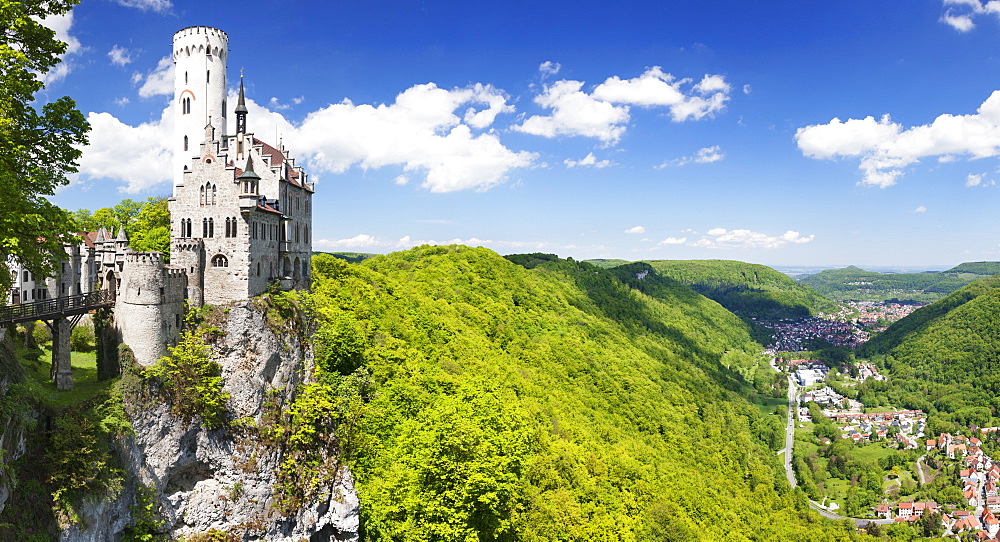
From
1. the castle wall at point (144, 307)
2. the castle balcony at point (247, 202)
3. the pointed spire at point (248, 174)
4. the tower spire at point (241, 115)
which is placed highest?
the tower spire at point (241, 115)

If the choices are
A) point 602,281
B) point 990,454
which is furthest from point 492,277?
point 990,454

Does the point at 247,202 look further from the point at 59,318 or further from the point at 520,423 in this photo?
the point at 520,423

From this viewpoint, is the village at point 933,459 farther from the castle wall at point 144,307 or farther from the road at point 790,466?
the castle wall at point 144,307

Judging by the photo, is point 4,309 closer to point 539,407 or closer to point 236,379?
point 236,379

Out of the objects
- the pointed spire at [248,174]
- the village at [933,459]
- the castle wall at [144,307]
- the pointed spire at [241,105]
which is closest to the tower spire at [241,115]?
the pointed spire at [241,105]

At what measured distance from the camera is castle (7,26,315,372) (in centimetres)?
3169

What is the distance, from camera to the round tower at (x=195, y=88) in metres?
39.8

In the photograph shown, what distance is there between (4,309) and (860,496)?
498ft

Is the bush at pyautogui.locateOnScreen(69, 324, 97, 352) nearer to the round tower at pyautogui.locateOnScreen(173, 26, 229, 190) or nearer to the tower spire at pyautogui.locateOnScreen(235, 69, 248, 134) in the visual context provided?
the round tower at pyautogui.locateOnScreen(173, 26, 229, 190)

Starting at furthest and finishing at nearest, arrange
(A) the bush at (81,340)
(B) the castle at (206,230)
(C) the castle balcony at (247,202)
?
(A) the bush at (81,340) < (C) the castle balcony at (247,202) < (B) the castle at (206,230)

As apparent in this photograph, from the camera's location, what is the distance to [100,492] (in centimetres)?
2683

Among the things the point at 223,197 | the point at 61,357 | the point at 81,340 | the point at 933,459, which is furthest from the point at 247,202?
the point at 933,459

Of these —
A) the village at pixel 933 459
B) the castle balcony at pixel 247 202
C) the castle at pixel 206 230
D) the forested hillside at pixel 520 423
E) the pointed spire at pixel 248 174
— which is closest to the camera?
the castle at pixel 206 230

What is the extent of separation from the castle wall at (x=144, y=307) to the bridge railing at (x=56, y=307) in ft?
3.09
